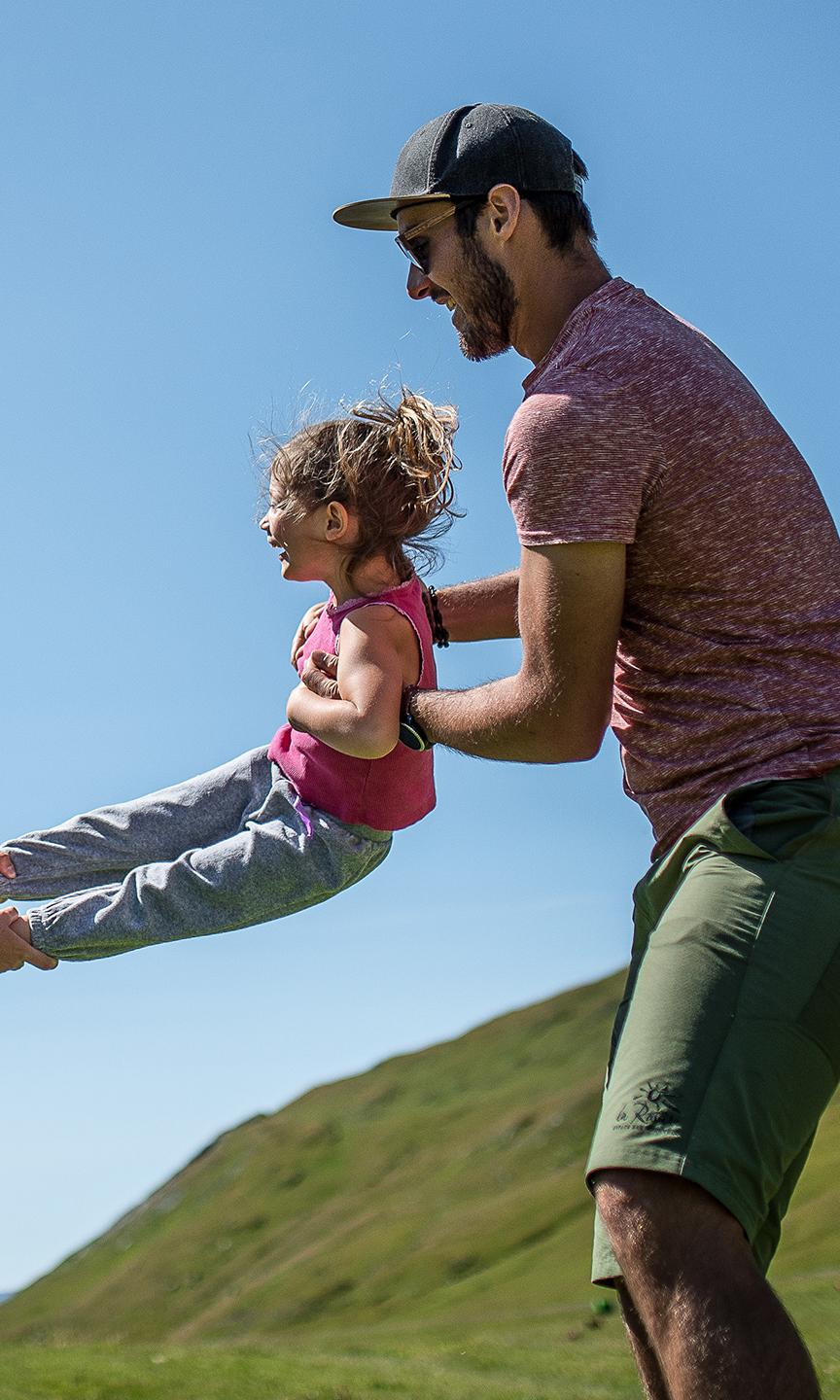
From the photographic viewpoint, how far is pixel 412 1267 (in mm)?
12594

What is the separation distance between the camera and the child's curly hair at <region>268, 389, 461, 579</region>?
4648 mm

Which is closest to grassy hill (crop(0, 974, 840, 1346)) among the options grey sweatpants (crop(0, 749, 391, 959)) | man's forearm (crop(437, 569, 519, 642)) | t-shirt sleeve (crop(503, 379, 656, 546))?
grey sweatpants (crop(0, 749, 391, 959))

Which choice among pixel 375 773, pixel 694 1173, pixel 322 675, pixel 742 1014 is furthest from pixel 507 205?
pixel 694 1173

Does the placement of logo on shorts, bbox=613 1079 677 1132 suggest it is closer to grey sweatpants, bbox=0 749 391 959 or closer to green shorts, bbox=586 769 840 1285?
green shorts, bbox=586 769 840 1285

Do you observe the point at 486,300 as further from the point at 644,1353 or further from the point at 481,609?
the point at 644,1353

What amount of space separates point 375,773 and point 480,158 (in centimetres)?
172

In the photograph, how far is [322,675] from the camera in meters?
4.39

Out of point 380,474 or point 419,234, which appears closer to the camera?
point 419,234

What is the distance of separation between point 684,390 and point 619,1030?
135 centimetres

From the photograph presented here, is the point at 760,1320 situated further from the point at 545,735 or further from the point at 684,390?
the point at 684,390

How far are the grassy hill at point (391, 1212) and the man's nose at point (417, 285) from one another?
24.2ft

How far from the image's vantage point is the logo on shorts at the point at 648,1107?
284 cm

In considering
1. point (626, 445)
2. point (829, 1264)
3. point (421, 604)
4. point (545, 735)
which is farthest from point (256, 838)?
point (829, 1264)

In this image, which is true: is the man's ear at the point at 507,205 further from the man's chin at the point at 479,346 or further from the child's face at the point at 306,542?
the child's face at the point at 306,542
